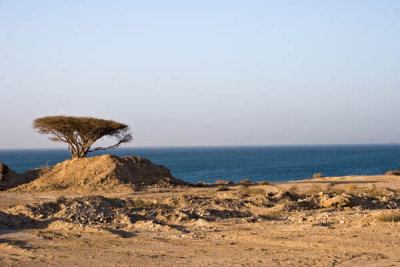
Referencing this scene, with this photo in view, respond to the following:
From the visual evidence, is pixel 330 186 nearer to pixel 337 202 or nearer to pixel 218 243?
pixel 337 202

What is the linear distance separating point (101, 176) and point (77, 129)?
6553 millimetres

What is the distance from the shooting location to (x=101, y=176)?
2875cm

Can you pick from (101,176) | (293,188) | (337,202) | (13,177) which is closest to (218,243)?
(337,202)

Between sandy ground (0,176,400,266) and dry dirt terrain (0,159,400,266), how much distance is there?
2cm

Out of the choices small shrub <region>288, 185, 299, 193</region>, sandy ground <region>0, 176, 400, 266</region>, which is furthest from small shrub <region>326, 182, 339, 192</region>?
sandy ground <region>0, 176, 400, 266</region>

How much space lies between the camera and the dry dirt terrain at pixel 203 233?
35.4 ft

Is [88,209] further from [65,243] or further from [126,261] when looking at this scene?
[126,261]

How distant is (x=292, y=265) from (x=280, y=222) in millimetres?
5472

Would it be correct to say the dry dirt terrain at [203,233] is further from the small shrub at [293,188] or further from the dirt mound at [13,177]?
the dirt mound at [13,177]

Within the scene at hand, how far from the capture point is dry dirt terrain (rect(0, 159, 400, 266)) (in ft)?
35.4

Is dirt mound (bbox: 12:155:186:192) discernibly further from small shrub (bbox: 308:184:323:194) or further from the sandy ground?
the sandy ground

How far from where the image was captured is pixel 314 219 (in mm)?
15695

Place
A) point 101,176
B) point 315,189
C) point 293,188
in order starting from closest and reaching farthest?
1. point 315,189
2. point 293,188
3. point 101,176

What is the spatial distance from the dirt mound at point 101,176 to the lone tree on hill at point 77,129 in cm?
285
